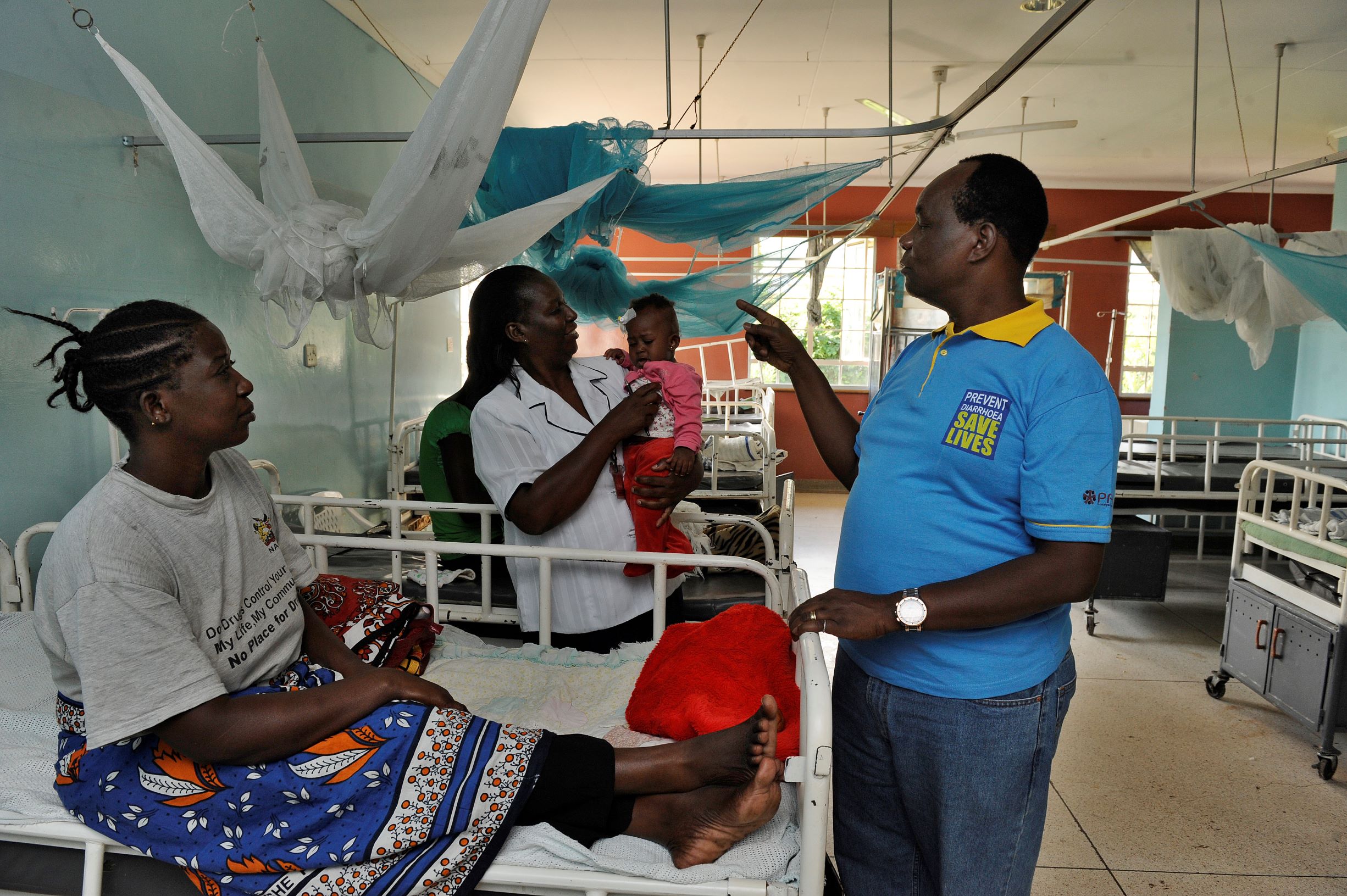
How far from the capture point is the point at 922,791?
1296mm

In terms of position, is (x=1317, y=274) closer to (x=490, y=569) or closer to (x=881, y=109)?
(x=881, y=109)


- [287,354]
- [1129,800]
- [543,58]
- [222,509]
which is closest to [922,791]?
[222,509]

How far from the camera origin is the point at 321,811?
127 cm

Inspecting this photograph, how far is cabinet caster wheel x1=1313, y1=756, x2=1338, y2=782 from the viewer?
3.03 m

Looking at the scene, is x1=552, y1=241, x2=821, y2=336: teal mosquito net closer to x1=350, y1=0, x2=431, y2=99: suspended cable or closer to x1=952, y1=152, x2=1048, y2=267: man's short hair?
x1=350, y1=0, x2=431, y2=99: suspended cable

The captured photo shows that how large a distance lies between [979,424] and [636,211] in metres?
2.53

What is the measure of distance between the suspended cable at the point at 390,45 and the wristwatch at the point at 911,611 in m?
4.65

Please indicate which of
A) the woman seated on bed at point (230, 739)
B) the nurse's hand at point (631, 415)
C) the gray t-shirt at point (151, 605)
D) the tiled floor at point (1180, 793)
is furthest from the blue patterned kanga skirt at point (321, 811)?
the tiled floor at point (1180, 793)

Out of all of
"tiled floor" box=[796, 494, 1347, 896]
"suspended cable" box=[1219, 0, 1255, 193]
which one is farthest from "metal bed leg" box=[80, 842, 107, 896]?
"suspended cable" box=[1219, 0, 1255, 193]

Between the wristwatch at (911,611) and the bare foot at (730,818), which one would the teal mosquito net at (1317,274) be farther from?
the bare foot at (730,818)

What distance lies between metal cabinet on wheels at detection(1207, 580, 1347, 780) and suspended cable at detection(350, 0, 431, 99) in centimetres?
528

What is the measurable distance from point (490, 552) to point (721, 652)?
2.56 feet

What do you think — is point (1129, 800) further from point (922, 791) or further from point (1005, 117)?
point (1005, 117)

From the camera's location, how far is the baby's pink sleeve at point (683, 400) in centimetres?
217
